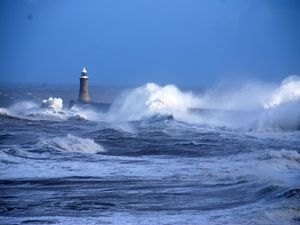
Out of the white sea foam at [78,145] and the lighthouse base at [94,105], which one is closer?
the white sea foam at [78,145]

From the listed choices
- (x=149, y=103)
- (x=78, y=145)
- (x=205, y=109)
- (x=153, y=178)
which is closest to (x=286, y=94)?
(x=205, y=109)

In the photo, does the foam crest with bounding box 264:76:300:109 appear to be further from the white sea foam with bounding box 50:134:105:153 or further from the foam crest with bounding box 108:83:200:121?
the white sea foam with bounding box 50:134:105:153

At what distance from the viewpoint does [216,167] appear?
35.7ft

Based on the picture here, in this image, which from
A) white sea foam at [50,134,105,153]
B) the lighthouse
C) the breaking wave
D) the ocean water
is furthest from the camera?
the lighthouse

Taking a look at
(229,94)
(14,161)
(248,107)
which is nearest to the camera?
(14,161)

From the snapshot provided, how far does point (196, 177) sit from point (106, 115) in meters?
24.4

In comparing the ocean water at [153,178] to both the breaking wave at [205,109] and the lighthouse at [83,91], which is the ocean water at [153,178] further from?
the lighthouse at [83,91]

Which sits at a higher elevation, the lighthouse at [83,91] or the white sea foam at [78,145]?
the lighthouse at [83,91]

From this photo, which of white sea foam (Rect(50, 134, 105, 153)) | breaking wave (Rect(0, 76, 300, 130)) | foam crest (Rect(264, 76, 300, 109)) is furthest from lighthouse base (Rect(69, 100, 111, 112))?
white sea foam (Rect(50, 134, 105, 153))

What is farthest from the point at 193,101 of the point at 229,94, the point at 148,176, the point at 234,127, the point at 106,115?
the point at 148,176

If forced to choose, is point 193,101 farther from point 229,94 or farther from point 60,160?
point 60,160

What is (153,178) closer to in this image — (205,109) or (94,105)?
(205,109)

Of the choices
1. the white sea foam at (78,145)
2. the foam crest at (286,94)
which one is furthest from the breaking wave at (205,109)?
the white sea foam at (78,145)

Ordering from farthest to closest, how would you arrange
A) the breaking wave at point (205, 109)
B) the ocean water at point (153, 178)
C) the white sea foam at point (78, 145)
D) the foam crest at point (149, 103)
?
the foam crest at point (149, 103) < the breaking wave at point (205, 109) < the white sea foam at point (78, 145) < the ocean water at point (153, 178)
